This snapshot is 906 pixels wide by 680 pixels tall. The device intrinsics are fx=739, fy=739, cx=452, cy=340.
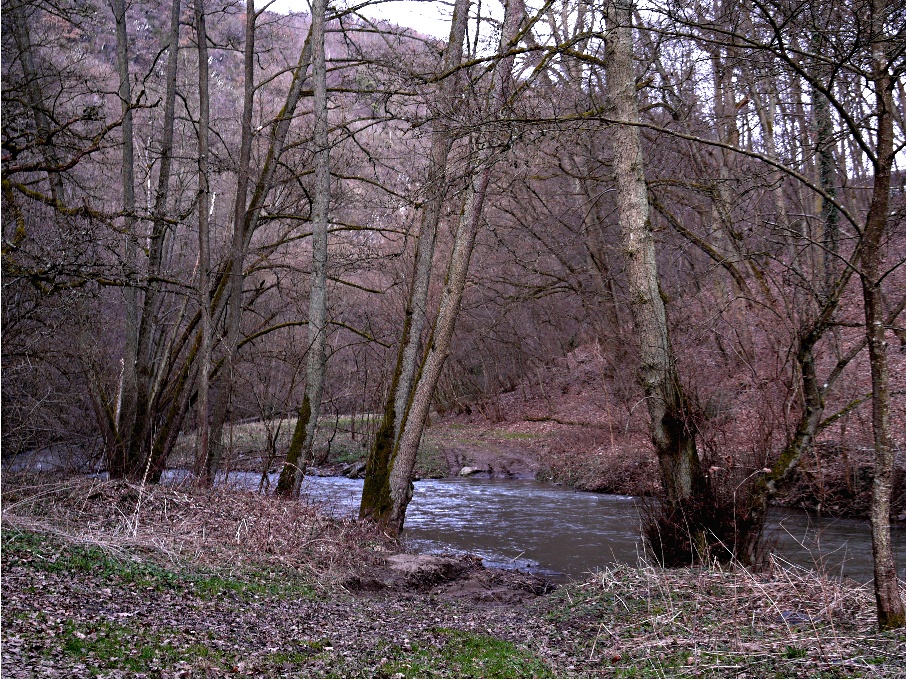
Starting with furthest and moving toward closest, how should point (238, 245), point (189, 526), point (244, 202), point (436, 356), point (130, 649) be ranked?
point (244, 202), point (238, 245), point (436, 356), point (189, 526), point (130, 649)

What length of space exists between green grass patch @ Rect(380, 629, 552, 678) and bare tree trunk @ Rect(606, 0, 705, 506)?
128 inches

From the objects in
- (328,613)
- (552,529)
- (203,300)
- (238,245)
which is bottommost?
(552,529)

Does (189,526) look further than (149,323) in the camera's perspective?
No

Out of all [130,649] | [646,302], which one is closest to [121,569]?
[130,649]

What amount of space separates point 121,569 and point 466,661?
3.02 meters

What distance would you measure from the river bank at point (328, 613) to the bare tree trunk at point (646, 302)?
4.24 ft

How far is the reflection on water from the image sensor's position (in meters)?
10.8

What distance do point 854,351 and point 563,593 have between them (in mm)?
3886

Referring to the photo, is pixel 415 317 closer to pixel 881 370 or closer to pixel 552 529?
pixel 552 529

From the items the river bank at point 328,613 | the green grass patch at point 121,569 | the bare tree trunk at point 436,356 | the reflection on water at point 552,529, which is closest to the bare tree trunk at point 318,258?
the reflection on water at point 552,529

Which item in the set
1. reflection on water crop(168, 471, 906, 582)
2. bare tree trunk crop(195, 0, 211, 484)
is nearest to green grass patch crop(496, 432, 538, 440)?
reflection on water crop(168, 471, 906, 582)

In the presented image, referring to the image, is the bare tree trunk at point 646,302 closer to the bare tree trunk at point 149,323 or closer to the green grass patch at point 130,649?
the green grass patch at point 130,649

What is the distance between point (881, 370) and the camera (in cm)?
496

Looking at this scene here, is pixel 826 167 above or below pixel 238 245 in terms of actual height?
above
